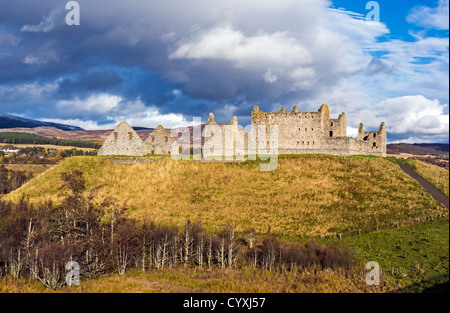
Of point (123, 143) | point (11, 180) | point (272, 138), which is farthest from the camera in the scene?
point (11, 180)

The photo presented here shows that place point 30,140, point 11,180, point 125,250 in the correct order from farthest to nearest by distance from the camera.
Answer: point 30,140, point 11,180, point 125,250

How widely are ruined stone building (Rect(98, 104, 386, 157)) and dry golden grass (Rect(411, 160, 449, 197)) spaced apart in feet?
31.2

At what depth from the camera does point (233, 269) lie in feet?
97.9

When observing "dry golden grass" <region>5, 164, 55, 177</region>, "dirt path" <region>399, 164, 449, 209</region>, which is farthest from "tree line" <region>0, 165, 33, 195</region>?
"dirt path" <region>399, 164, 449, 209</region>

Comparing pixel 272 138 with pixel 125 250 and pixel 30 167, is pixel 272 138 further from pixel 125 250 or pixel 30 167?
pixel 30 167

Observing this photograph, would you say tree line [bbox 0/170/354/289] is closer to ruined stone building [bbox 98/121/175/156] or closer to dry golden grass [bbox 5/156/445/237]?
dry golden grass [bbox 5/156/445/237]

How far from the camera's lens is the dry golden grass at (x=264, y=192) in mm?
39906

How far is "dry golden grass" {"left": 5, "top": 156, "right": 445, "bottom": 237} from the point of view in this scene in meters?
39.9

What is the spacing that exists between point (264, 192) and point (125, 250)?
22.4 metres

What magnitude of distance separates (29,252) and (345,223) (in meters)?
30.9

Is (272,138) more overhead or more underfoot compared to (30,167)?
more overhead

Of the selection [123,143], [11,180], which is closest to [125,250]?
[123,143]

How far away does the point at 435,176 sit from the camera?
173 feet

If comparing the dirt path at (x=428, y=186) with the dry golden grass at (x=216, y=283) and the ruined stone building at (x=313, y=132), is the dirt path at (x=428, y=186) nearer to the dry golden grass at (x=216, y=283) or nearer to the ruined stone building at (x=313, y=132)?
the ruined stone building at (x=313, y=132)
